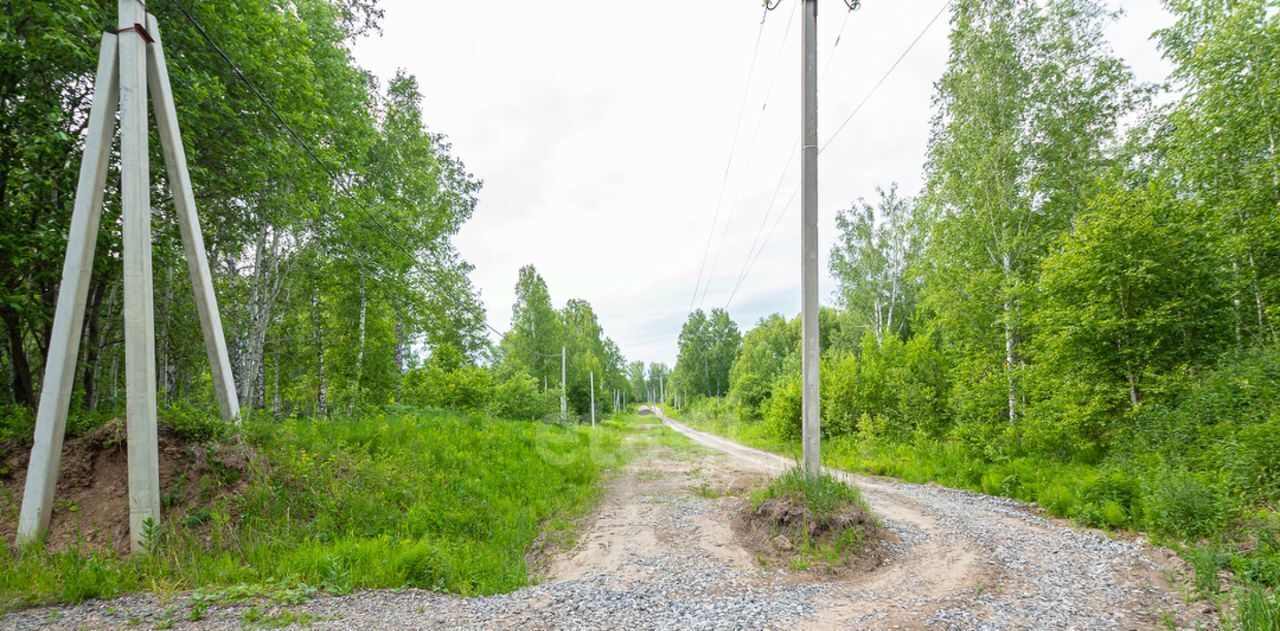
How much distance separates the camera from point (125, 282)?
490 centimetres

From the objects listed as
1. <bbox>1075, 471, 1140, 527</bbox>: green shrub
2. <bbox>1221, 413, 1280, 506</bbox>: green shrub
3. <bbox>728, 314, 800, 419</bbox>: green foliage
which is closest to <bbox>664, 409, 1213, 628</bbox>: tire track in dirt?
<bbox>1075, 471, 1140, 527</bbox>: green shrub

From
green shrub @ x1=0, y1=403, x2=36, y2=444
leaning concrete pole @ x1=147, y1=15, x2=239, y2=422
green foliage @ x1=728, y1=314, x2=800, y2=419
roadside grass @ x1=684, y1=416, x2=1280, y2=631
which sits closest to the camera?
roadside grass @ x1=684, y1=416, x2=1280, y2=631

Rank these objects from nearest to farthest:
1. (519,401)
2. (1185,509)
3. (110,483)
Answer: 1. (110,483)
2. (1185,509)
3. (519,401)

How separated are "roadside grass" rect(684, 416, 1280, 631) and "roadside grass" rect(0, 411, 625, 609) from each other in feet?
22.4

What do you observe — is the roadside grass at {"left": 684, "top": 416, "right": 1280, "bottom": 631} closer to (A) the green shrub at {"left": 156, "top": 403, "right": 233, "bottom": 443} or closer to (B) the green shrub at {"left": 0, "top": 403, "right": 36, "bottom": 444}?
(A) the green shrub at {"left": 156, "top": 403, "right": 233, "bottom": 443}

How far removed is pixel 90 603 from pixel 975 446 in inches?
594

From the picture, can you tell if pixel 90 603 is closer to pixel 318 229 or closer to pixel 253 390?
pixel 253 390

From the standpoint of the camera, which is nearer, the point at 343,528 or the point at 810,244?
the point at 343,528

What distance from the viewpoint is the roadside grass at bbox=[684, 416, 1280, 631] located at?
3.94m

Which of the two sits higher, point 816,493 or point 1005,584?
point 816,493

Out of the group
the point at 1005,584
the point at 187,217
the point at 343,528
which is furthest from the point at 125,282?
the point at 1005,584

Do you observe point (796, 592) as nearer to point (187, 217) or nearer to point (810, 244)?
point (810, 244)

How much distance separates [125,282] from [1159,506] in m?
13.3

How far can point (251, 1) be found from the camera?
291 inches
